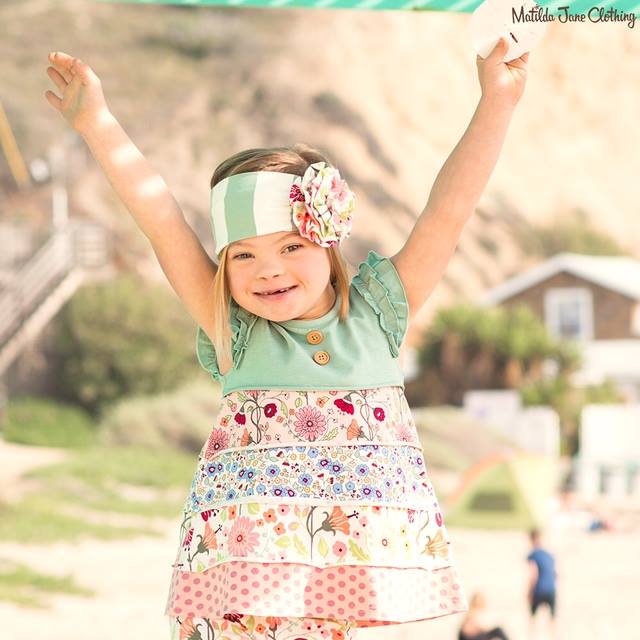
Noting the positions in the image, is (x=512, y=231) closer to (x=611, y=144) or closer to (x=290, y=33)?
(x=611, y=144)

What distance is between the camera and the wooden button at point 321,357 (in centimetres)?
215

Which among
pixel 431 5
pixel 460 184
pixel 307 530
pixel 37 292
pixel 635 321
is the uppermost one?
pixel 635 321

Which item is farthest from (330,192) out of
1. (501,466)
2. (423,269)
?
(501,466)

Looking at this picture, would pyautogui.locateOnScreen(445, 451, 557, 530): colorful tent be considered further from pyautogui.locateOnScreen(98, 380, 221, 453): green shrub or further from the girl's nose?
the girl's nose

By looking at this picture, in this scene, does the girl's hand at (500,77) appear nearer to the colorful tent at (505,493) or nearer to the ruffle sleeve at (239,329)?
the ruffle sleeve at (239,329)

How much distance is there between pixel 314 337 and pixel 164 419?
42.8 feet

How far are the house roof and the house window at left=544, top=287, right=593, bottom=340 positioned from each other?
24cm

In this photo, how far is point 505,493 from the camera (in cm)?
1462

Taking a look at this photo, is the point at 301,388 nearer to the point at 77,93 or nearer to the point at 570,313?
the point at 77,93

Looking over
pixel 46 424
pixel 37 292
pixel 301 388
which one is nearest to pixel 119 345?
pixel 37 292

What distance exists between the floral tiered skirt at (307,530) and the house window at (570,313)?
1322cm

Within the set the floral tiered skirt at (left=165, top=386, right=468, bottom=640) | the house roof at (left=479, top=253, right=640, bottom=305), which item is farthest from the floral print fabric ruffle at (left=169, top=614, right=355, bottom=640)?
the house roof at (left=479, top=253, right=640, bottom=305)

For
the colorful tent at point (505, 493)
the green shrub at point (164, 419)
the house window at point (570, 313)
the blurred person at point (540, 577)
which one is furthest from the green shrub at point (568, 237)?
the blurred person at point (540, 577)

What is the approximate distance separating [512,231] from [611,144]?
1.77 metres
